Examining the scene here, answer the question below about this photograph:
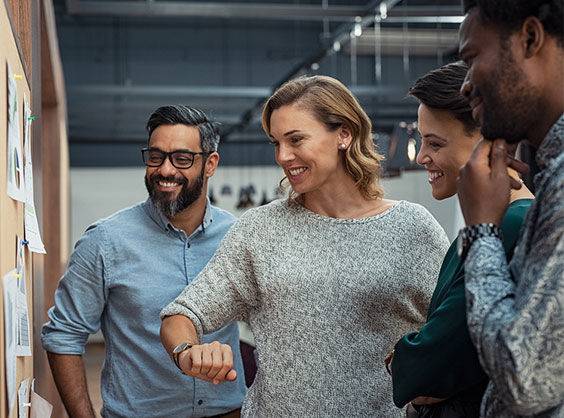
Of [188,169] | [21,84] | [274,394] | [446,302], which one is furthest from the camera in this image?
[188,169]

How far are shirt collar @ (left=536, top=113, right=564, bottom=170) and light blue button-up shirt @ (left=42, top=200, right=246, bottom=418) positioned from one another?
172 centimetres

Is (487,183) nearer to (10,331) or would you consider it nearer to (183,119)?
(10,331)

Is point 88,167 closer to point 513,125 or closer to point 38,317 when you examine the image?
point 38,317

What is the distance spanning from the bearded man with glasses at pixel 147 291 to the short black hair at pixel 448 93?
1.14m

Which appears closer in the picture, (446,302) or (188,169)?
(446,302)

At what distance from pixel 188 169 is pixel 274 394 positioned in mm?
947

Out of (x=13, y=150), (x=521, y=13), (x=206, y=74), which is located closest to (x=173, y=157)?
(x=13, y=150)

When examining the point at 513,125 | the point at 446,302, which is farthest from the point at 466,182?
the point at 446,302

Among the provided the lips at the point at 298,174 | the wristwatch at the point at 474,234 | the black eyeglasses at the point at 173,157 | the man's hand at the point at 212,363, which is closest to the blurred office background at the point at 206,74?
the black eyeglasses at the point at 173,157

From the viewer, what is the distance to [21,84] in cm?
202

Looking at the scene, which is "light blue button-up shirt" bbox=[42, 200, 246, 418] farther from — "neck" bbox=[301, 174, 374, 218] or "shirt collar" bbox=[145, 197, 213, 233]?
"neck" bbox=[301, 174, 374, 218]

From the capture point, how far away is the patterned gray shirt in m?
1.29

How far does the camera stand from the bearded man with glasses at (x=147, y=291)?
9.57ft

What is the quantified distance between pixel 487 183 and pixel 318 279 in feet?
3.04
